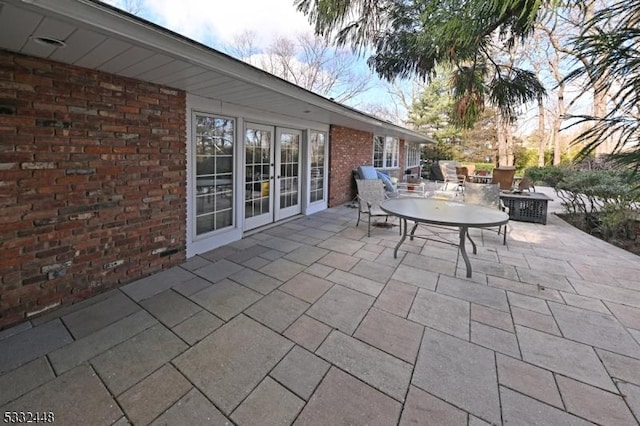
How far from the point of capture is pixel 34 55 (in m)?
2.08

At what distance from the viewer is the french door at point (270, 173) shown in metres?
4.61

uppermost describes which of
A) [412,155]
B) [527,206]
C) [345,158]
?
[412,155]

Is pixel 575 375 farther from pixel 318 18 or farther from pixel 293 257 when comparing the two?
pixel 318 18

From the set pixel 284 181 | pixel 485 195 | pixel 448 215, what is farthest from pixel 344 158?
pixel 448 215

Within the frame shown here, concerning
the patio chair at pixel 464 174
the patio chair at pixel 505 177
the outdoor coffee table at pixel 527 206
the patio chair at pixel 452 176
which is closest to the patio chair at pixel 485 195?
the outdoor coffee table at pixel 527 206

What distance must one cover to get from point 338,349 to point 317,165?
486cm

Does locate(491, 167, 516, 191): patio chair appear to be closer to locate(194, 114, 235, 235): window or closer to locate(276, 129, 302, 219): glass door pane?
locate(276, 129, 302, 219): glass door pane

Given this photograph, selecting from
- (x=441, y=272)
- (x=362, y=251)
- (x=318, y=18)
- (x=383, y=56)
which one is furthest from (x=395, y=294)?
(x=383, y=56)

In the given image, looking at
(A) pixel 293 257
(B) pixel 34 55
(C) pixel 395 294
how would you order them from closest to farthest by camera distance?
(B) pixel 34 55, (C) pixel 395 294, (A) pixel 293 257

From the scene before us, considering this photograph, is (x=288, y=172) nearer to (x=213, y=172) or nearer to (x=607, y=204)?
(x=213, y=172)

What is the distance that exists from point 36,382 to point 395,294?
2603 millimetres

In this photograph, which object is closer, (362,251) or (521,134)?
(362,251)

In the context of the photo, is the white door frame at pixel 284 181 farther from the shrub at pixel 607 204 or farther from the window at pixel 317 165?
the shrub at pixel 607 204

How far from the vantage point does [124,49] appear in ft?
6.56
